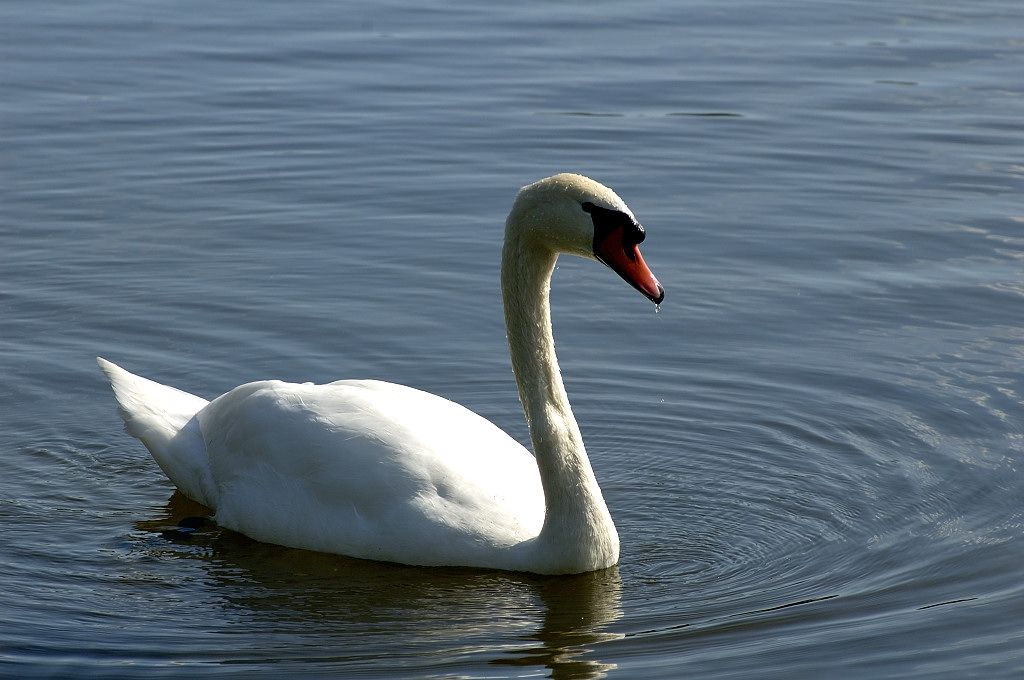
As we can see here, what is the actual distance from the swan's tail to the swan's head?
233 cm

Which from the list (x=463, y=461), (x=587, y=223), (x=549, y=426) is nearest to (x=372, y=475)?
(x=463, y=461)

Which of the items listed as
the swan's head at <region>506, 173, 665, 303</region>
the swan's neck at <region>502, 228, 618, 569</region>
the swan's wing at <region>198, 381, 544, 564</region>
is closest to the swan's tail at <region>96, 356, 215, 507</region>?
the swan's wing at <region>198, 381, 544, 564</region>

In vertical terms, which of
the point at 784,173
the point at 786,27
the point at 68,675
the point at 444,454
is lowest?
the point at 68,675

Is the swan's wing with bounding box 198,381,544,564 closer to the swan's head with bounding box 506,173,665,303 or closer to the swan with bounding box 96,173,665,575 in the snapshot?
the swan with bounding box 96,173,665,575

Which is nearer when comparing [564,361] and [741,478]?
[741,478]

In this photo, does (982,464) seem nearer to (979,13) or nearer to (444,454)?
(444,454)

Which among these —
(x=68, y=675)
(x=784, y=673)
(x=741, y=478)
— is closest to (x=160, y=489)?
(x=68, y=675)

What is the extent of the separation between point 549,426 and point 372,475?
2.78 ft

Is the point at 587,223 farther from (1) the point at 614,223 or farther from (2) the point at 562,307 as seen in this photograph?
(2) the point at 562,307

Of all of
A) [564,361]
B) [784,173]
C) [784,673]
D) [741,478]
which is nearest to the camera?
[784,673]

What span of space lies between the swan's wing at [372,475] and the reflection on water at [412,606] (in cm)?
13

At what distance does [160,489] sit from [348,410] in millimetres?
1549

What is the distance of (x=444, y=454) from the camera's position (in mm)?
8328

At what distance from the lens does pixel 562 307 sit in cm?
1208
